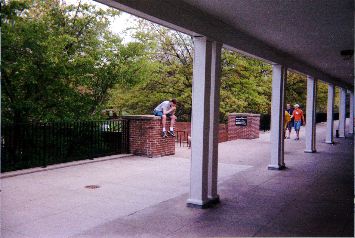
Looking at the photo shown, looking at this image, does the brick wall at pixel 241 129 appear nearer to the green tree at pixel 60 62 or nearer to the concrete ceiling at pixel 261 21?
the green tree at pixel 60 62

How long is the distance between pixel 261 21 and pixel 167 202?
3853 millimetres

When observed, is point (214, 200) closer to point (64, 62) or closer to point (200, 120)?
point (200, 120)

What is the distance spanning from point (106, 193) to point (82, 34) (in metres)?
7.71

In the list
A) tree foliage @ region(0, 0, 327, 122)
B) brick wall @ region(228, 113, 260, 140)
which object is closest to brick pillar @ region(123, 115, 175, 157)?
tree foliage @ region(0, 0, 327, 122)

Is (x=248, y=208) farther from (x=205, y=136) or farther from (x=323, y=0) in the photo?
(x=323, y=0)

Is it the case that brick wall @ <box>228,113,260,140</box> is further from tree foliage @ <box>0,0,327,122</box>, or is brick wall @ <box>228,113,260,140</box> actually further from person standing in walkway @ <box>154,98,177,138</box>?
tree foliage @ <box>0,0,327,122</box>

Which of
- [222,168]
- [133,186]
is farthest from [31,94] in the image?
[222,168]

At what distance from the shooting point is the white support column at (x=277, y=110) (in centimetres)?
1118

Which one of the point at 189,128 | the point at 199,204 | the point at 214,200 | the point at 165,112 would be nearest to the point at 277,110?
the point at 165,112

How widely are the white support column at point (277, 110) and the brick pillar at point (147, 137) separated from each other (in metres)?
3.88

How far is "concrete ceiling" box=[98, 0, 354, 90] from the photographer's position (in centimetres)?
574

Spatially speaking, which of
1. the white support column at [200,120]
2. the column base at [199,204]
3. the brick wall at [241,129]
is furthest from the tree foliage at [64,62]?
the brick wall at [241,129]

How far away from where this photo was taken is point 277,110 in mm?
11156

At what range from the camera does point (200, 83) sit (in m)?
6.98
